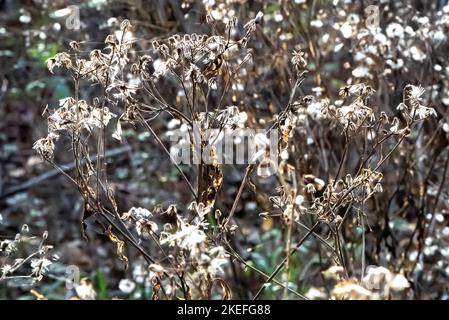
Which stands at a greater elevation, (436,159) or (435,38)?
(435,38)

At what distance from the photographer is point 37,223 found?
200 inches

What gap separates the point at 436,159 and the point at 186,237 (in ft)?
6.40

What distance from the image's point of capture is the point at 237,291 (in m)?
3.60

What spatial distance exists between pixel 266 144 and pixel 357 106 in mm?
280

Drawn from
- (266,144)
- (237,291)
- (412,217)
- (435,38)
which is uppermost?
(435,38)

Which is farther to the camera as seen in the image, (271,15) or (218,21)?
(271,15)

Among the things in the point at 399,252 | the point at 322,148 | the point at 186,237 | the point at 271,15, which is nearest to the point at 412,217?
the point at 399,252

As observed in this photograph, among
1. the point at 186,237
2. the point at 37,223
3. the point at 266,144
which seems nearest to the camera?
the point at 186,237

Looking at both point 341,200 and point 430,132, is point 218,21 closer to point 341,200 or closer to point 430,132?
point 430,132

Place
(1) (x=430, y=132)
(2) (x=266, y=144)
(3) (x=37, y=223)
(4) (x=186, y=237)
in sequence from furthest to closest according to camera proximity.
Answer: (3) (x=37, y=223) → (1) (x=430, y=132) → (2) (x=266, y=144) → (4) (x=186, y=237)

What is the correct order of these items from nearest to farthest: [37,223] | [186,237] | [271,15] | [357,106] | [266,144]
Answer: [186,237], [357,106], [266,144], [271,15], [37,223]

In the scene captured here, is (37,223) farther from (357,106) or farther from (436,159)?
(357,106)

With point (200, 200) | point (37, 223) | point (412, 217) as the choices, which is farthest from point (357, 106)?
point (37, 223)

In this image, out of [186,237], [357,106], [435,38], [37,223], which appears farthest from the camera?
[37,223]
